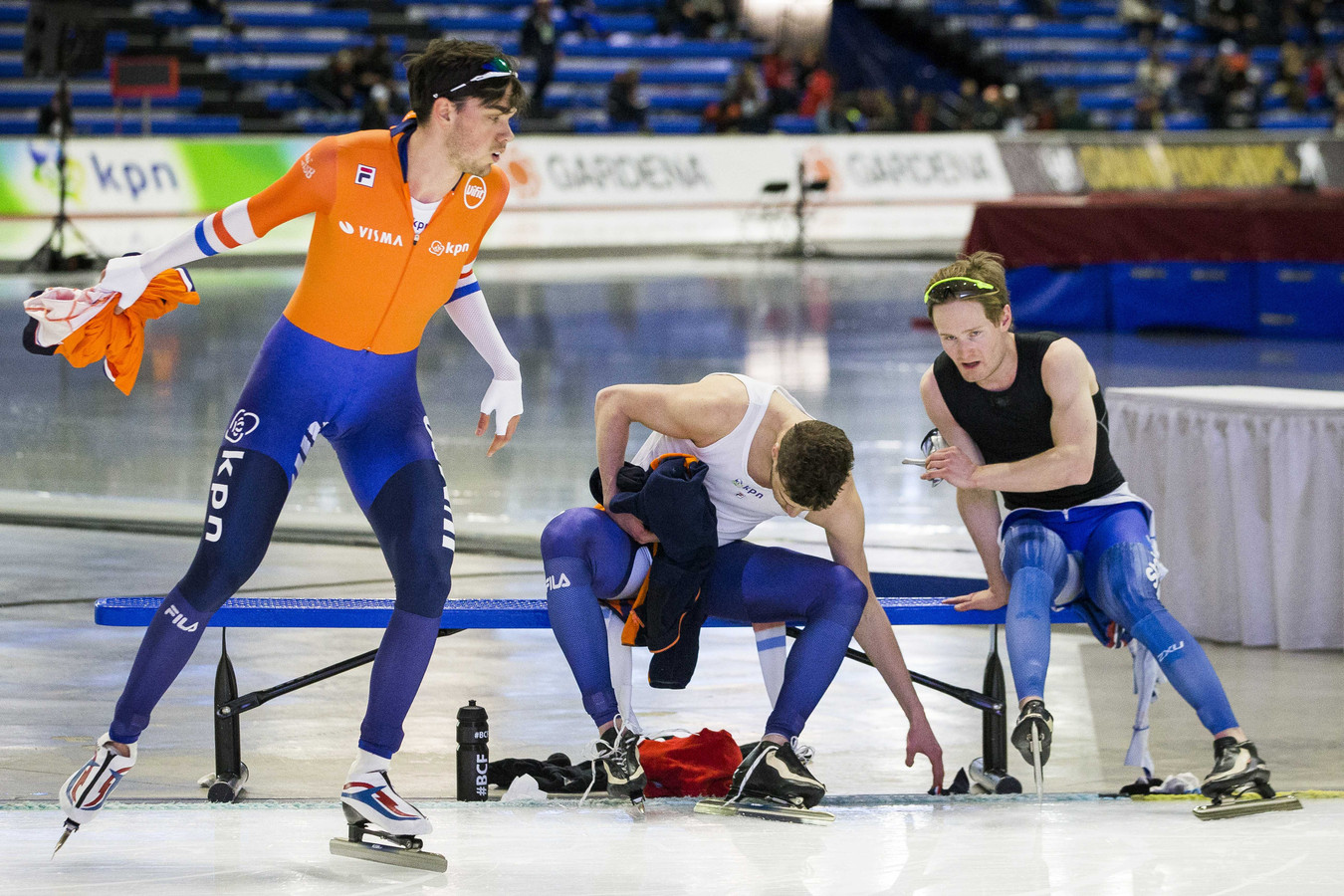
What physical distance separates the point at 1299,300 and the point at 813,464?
40.5 ft

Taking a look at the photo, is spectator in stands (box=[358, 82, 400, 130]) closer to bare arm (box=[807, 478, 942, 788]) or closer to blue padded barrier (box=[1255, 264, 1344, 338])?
blue padded barrier (box=[1255, 264, 1344, 338])

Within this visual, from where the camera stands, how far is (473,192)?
370 cm

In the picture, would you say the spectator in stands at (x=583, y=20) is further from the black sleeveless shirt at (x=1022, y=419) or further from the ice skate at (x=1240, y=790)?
the ice skate at (x=1240, y=790)

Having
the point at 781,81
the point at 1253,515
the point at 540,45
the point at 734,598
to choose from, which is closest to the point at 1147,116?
the point at 781,81

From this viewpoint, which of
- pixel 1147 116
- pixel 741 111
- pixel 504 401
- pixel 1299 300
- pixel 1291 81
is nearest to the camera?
pixel 504 401

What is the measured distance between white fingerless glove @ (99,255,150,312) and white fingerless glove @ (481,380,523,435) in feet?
2.63

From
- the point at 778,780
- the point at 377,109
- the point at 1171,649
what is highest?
the point at 377,109

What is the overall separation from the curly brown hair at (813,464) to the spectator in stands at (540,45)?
72.6 feet

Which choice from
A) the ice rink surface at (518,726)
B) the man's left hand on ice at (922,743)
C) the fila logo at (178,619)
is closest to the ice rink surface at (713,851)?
the ice rink surface at (518,726)

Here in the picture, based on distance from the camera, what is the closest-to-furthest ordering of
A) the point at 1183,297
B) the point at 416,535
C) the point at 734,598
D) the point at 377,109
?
the point at 416,535 → the point at 734,598 → the point at 1183,297 → the point at 377,109

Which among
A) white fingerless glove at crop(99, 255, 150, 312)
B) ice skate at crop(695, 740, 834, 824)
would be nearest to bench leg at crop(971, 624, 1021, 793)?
ice skate at crop(695, 740, 834, 824)

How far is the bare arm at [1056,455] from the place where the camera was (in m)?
4.20

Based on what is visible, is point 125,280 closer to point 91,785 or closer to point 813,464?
point 91,785

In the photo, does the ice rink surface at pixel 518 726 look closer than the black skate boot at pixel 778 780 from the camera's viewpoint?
Yes
